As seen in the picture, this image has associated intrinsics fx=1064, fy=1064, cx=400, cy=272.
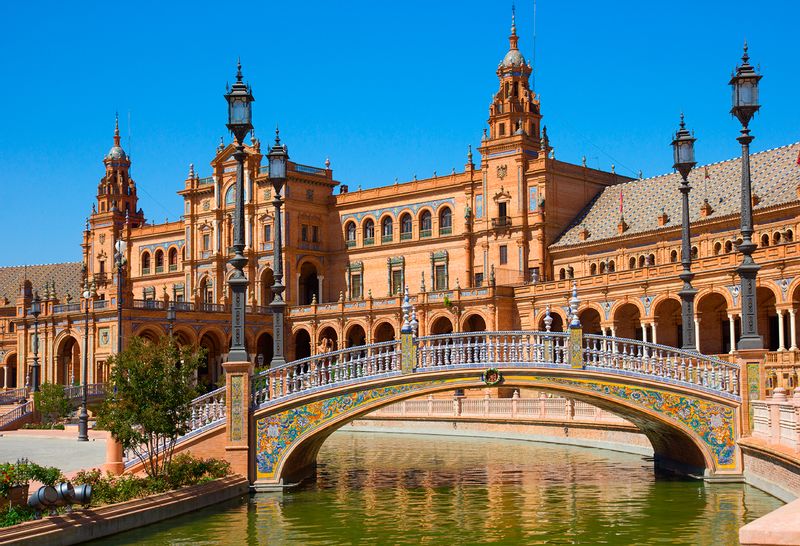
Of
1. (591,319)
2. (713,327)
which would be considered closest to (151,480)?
(713,327)

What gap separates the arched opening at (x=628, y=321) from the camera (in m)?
56.6

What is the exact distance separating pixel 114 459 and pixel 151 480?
2.44 m

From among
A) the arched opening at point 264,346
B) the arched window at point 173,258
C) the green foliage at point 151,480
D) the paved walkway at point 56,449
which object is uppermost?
the arched window at point 173,258

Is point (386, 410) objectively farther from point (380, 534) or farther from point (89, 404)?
point (380, 534)

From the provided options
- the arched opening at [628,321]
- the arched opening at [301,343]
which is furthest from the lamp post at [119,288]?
the arched opening at [628,321]

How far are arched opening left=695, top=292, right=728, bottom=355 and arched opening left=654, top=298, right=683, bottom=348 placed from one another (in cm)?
193

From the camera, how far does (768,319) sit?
49.9 metres

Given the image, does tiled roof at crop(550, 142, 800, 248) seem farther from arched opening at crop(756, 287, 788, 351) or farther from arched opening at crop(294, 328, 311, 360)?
arched opening at crop(294, 328, 311, 360)

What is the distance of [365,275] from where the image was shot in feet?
252

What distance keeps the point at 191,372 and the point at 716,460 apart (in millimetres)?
11523

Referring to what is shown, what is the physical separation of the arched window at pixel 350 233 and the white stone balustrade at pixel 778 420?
185 ft

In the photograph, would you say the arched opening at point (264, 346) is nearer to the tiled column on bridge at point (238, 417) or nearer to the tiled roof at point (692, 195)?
the tiled roof at point (692, 195)

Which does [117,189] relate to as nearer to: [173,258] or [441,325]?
[173,258]

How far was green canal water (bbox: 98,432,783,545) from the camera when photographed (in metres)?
18.7
